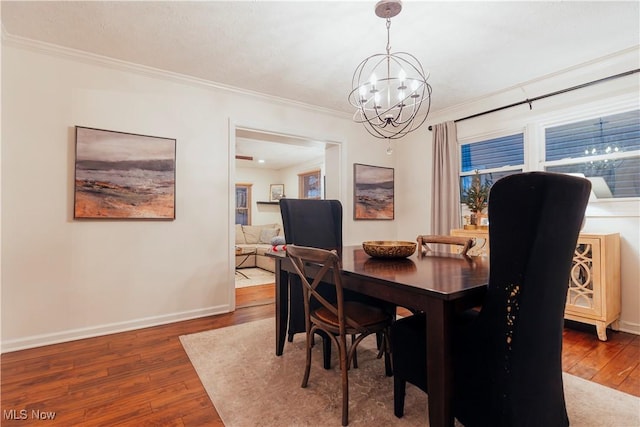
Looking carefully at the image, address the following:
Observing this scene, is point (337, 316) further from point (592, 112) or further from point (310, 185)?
point (310, 185)

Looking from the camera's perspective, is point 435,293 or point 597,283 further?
point 597,283

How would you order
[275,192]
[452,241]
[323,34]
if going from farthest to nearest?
[275,192], [323,34], [452,241]

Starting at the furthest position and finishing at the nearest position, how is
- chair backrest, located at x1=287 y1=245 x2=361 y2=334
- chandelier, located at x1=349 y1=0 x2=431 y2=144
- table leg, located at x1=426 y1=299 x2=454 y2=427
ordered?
chandelier, located at x1=349 y1=0 x2=431 y2=144, chair backrest, located at x1=287 y1=245 x2=361 y2=334, table leg, located at x1=426 y1=299 x2=454 y2=427

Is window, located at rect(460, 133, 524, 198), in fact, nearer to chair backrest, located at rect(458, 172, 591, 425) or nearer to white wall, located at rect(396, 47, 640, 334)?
white wall, located at rect(396, 47, 640, 334)

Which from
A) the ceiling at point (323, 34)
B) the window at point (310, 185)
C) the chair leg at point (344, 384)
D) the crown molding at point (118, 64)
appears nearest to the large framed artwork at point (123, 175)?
the crown molding at point (118, 64)

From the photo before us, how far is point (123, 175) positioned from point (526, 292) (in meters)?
3.09

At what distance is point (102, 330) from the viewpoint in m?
2.71

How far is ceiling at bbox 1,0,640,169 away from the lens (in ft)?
6.84

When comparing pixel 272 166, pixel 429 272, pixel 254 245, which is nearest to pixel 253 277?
pixel 254 245

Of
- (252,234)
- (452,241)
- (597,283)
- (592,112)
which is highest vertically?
(592,112)

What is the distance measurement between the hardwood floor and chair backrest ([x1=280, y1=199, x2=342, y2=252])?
3.82 ft

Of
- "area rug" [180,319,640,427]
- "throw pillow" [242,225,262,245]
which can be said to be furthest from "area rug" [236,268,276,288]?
"area rug" [180,319,640,427]

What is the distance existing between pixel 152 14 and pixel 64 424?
2486mm

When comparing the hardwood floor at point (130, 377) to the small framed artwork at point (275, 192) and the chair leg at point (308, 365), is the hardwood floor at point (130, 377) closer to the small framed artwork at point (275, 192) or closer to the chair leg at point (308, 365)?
the chair leg at point (308, 365)
